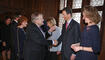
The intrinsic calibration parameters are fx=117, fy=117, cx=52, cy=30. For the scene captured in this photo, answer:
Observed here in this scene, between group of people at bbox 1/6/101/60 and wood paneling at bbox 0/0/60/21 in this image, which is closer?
group of people at bbox 1/6/101/60

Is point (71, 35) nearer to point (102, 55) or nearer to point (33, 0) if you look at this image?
point (102, 55)

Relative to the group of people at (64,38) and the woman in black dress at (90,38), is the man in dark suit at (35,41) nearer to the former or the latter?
the group of people at (64,38)

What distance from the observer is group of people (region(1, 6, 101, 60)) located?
1.42 meters

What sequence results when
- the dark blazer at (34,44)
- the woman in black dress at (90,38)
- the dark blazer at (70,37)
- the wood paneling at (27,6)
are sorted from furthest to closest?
the wood paneling at (27,6) → the dark blazer at (34,44) → the dark blazer at (70,37) → the woman in black dress at (90,38)

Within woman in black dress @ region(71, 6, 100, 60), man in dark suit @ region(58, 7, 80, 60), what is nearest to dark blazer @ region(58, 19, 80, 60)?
man in dark suit @ region(58, 7, 80, 60)

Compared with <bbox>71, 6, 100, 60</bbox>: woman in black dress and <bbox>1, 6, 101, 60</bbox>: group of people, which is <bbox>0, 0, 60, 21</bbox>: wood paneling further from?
<bbox>71, 6, 100, 60</bbox>: woman in black dress

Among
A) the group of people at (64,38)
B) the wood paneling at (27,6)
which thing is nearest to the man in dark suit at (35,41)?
the group of people at (64,38)

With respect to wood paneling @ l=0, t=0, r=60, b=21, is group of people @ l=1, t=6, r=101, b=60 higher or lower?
lower

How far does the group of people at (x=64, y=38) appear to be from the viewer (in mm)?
1419

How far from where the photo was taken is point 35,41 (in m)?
2.07

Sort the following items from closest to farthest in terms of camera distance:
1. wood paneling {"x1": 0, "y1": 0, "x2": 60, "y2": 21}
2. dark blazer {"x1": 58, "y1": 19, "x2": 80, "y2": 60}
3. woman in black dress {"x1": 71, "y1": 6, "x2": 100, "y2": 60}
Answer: woman in black dress {"x1": 71, "y1": 6, "x2": 100, "y2": 60}
dark blazer {"x1": 58, "y1": 19, "x2": 80, "y2": 60}
wood paneling {"x1": 0, "y1": 0, "x2": 60, "y2": 21}

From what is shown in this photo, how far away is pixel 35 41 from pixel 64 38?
513 millimetres

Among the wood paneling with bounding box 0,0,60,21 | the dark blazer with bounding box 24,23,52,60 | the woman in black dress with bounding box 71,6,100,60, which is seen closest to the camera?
the woman in black dress with bounding box 71,6,100,60

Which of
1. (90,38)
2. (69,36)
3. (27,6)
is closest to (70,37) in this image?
(69,36)
